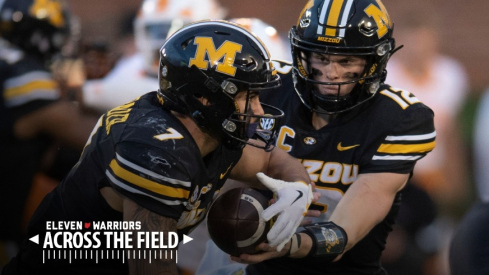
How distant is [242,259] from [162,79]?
2.55 ft

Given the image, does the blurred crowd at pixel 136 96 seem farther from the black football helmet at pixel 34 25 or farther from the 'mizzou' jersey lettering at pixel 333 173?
the 'mizzou' jersey lettering at pixel 333 173

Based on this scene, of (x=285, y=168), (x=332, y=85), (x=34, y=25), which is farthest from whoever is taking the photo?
(x=34, y=25)

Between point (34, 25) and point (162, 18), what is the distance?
113 centimetres

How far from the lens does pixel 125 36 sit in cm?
973

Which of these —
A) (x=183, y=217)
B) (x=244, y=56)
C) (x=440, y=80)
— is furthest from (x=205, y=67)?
(x=440, y=80)

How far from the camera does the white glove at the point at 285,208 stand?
10.5ft

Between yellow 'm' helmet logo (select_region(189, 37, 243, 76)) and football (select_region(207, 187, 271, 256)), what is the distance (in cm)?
50

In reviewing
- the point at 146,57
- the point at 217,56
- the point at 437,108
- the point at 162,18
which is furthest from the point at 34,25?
the point at 437,108

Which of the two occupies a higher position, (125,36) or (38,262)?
(38,262)

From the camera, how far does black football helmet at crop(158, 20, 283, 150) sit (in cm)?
318

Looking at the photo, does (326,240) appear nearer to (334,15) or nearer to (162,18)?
(334,15)

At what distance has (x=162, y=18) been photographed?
664 centimetres

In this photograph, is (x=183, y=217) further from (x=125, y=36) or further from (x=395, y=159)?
(x=125, y=36)
